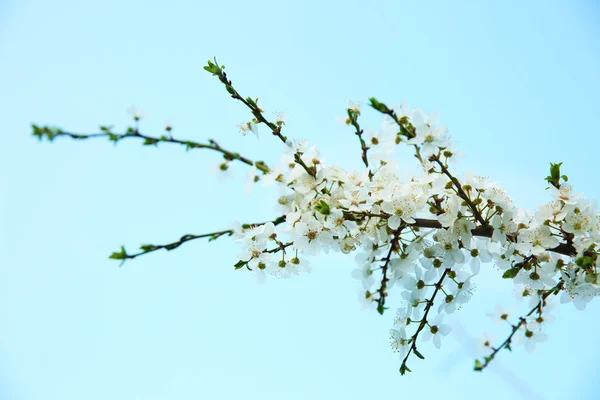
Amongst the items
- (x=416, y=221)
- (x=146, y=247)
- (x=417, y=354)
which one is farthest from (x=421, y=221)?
(x=146, y=247)

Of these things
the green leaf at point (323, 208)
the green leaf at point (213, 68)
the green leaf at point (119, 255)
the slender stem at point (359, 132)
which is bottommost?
the green leaf at point (119, 255)

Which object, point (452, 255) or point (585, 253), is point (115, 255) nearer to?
point (452, 255)

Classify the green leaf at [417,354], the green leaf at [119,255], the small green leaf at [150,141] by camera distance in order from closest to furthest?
the green leaf at [119,255] → the small green leaf at [150,141] → the green leaf at [417,354]

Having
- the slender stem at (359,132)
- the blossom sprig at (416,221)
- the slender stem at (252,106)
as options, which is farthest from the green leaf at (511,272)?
the slender stem at (252,106)

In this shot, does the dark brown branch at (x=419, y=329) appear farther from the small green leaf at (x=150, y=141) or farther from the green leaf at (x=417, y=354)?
the small green leaf at (x=150, y=141)

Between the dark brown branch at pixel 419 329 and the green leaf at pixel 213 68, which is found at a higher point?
the green leaf at pixel 213 68

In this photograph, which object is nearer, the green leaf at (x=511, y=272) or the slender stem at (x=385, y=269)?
the slender stem at (x=385, y=269)

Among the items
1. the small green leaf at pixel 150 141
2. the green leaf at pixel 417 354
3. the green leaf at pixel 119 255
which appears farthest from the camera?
the green leaf at pixel 417 354

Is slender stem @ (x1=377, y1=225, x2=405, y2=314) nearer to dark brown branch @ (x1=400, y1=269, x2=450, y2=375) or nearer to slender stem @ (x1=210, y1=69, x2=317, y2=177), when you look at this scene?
dark brown branch @ (x1=400, y1=269, x2=450, y2=375)
